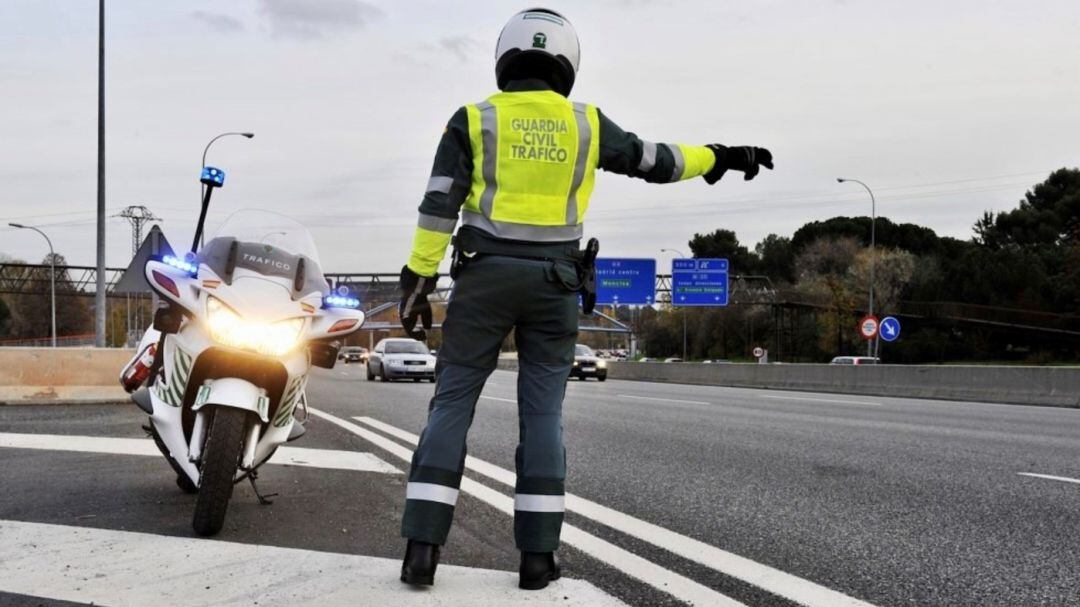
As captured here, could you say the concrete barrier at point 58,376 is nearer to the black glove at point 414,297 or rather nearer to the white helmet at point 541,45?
the black glove at point 414,297

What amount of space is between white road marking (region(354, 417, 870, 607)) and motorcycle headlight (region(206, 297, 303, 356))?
155cm

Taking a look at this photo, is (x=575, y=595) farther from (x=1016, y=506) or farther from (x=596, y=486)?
(x=1016, y=506)

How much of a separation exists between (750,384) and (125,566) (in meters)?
25.3

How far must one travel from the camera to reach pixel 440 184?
339 cm

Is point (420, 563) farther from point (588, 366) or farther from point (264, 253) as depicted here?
point (588, 366)

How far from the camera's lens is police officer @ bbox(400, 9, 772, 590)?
335 centimetres

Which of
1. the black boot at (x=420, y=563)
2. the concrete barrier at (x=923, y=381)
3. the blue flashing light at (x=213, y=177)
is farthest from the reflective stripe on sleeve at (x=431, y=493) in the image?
the concrete barrier at (x=923, y=381)

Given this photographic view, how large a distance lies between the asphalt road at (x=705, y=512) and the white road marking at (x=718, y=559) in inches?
0.5

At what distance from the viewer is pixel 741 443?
312 inches

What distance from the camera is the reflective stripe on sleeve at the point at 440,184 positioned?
11.1 ft

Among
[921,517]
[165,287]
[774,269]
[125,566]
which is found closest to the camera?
[125,566]

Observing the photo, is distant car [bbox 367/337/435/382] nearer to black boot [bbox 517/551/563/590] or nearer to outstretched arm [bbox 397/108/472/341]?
outstretched arm [bbox 397/108/472/341]

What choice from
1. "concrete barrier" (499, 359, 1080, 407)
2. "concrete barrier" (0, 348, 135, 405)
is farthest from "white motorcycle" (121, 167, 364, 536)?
"concrete barrier" (499, 359, 1080, 407)

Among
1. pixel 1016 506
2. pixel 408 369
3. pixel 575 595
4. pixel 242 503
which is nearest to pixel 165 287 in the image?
pixel 242 503
